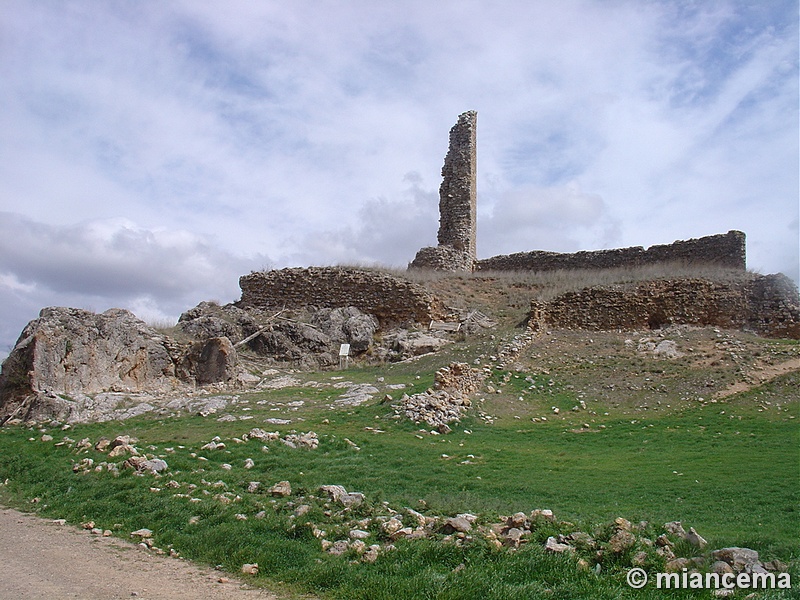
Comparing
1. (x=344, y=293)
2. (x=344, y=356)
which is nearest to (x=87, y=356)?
(x=344, y=356)

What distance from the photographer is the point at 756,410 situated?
1573 cm

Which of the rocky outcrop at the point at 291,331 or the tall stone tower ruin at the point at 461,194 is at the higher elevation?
the tall stone tower ruin at the point at 461,194

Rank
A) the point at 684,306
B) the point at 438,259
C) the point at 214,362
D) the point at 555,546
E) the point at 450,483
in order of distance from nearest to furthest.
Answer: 1. the point at 555,546
2. the point at 450,483
3. the point at 214,362
4. the point at 684,306
5. the point at 438,259

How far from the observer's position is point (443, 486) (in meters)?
9.78

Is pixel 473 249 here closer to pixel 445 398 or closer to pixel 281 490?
pixel 445 398

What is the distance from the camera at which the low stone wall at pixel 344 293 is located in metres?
27.6

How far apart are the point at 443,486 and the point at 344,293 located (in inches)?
787

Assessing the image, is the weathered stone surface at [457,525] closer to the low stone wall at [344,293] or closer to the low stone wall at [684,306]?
the low stone wall at [684,306]

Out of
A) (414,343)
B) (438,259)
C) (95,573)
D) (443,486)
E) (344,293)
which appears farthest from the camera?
(438,259)

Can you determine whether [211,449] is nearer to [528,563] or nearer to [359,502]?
[359,502]

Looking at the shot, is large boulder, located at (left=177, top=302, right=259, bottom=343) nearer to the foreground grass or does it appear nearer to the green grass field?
the green grass field

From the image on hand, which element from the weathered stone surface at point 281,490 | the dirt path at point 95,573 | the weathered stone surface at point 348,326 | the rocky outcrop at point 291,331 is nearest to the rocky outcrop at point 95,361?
the rocky outcrop at point 291,331

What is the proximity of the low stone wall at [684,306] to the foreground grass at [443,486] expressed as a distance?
26.9 ft

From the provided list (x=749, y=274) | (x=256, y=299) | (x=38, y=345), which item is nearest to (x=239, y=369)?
(x=38, y=345)
